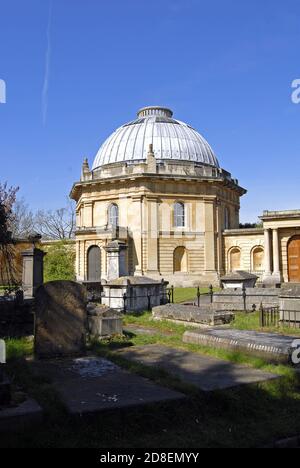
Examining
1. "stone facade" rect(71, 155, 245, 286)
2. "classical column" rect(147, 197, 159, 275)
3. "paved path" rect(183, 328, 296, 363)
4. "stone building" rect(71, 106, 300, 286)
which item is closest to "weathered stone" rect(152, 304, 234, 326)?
"paved path" rect(183, 328, 296, 363)

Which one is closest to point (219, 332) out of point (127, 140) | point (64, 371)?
point (64, 371)

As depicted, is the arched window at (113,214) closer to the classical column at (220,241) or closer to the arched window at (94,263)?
the arched window at (94,263)

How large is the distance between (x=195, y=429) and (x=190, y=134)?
4224 centimetres

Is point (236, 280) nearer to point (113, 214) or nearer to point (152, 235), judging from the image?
point (152, 235)

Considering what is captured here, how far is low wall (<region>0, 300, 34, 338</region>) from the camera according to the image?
35.5 ft

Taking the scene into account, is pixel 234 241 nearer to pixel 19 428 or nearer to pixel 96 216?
pixel 96 216

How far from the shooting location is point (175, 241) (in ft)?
125

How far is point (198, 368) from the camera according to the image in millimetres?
6984

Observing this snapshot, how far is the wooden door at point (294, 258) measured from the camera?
109ft

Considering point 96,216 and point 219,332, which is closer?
point 219,332

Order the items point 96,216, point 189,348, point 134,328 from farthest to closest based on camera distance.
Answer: point 96,216 → point 134,328 → point 189,348

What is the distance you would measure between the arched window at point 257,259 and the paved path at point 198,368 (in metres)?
30.9

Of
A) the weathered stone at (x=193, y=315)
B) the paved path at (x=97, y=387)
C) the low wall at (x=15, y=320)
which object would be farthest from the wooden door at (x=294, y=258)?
the paved path at (x=97, y=387)

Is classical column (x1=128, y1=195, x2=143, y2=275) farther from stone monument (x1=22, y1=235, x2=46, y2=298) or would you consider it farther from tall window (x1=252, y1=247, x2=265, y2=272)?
stone monument (x1=22, y1=235, x2=46, y2=298)
